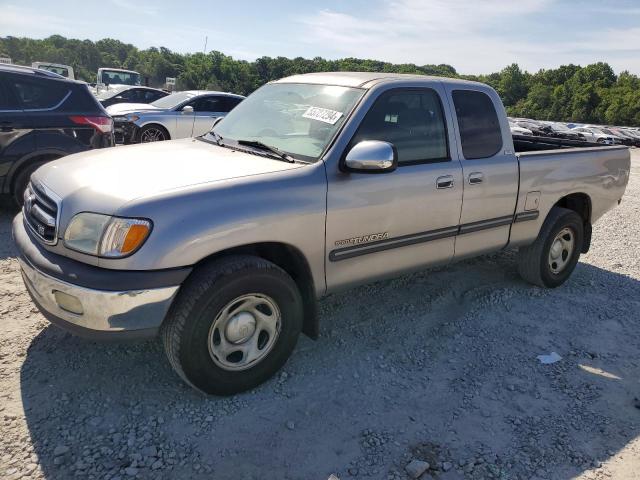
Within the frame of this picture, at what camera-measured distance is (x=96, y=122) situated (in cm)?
612

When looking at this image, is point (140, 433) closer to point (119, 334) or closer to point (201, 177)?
point (119, 334)

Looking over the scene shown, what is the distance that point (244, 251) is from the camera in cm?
299

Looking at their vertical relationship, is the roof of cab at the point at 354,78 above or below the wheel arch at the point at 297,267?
above

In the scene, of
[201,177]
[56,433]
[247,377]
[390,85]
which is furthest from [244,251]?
[390,85]

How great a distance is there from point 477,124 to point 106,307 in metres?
3.08

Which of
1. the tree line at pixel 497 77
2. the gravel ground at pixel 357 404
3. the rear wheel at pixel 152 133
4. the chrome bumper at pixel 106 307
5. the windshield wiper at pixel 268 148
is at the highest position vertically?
the tree line at pixel 497 77

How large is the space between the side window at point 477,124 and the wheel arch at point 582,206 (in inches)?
55.4

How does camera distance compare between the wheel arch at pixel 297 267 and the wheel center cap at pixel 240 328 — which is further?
the wheel arch at pixel 297 267

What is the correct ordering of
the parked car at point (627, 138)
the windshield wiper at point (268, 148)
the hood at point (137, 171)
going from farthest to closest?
the parked car at point (627, 138), the windshield wiper at point (268, 148), the hood at point (137, 171)

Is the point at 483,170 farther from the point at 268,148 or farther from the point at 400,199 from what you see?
the point at 268,148

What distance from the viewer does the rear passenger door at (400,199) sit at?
10.5ft

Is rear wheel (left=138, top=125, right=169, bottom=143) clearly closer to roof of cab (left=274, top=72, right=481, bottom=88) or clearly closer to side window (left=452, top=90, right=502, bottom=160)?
roof of cab (left=274, top=72, right=481, bottom=88)

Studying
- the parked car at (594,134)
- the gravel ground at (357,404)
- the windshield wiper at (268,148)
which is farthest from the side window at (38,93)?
the parked car at (594,134)

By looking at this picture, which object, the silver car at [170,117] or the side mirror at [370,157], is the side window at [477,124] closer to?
the side mirror at [370,157]
